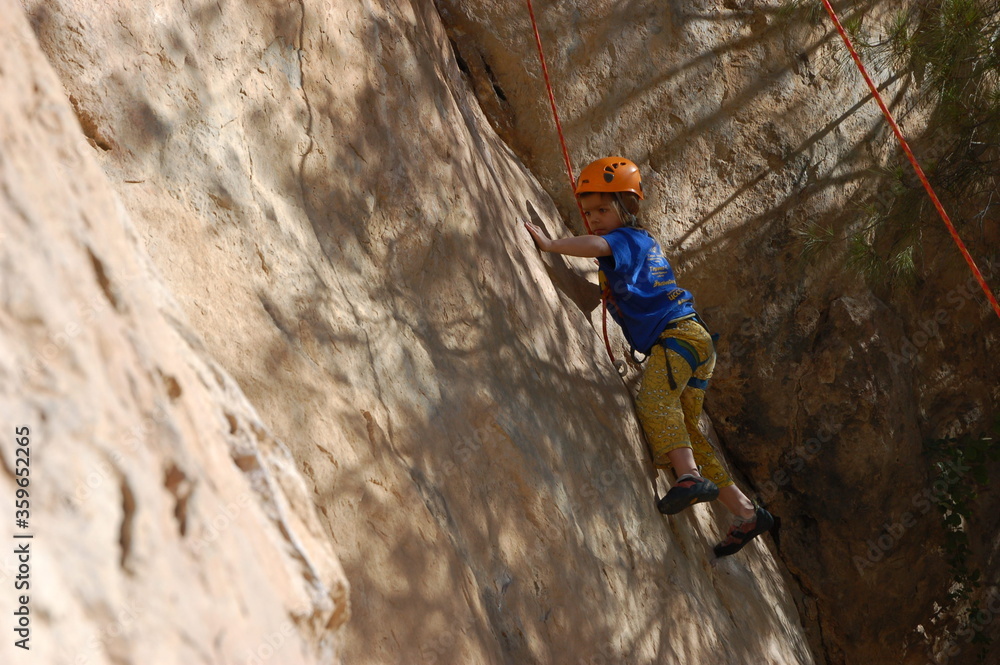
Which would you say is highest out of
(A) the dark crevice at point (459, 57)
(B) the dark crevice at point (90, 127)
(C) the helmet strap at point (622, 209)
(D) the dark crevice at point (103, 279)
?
(A) the dark crevice at point (459, 57)

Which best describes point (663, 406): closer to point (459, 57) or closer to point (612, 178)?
point (612, 178)

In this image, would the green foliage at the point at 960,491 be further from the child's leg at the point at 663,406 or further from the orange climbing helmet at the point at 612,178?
the orange climbing helmet at the point at 612,178

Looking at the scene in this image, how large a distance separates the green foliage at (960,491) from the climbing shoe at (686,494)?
2.34m

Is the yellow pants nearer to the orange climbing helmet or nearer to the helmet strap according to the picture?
the helmet strap

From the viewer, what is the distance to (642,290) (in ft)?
10.8

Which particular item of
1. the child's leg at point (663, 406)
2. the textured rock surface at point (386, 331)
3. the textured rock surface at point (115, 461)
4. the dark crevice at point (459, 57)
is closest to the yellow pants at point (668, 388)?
the child's leg at point (663, 406)

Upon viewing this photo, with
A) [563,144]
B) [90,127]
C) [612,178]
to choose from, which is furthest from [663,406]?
[90,127]

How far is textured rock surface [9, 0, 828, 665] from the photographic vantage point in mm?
1746

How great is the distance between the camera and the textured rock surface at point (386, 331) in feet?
5.73

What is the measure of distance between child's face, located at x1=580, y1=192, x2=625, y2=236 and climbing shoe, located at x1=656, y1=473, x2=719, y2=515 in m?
1.06

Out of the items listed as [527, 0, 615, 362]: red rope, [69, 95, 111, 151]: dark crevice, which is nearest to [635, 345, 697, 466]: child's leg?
[527, 0, 615, 362]: red rope

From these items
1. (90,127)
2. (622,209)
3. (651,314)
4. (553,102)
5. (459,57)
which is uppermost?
(459,57)

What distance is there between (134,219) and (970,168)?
12.9ft

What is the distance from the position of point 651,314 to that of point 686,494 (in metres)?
0.73
